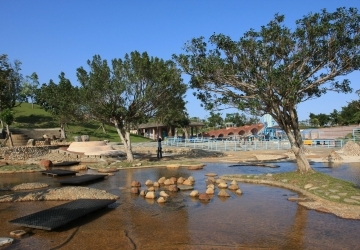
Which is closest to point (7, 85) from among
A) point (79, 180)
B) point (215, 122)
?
point (79, 180)

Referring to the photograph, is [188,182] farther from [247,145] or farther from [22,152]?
[247,145]

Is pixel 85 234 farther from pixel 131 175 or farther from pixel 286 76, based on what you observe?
pixel 131 175

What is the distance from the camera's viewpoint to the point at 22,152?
2680 centimetres

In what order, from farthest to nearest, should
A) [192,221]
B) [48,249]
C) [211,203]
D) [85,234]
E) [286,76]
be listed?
[286,76] < [211,203] < [192,221] < [85,234] < [48,249]

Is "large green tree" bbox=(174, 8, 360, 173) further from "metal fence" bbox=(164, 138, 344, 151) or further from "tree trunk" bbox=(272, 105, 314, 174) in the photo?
"metal fence" bbox=(164, 138, 344, 151)

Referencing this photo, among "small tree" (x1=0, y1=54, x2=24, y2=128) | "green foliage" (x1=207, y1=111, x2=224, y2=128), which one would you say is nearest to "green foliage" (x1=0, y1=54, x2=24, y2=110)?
"small tree" (x1=0, y1=54, x2=24, y2=128)

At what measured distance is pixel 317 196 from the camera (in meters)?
10.4

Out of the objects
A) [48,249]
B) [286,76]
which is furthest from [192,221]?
[286,76]

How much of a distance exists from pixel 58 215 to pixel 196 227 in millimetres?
3393

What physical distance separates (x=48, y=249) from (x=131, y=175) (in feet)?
36.3

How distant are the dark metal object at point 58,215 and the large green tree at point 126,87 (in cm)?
1285

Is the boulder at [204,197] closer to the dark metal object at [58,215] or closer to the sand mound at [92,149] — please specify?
the dark metal object at [58,215]

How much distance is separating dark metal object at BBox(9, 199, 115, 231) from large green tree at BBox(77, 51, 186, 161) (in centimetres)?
1285

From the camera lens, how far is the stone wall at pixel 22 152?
2595cm
